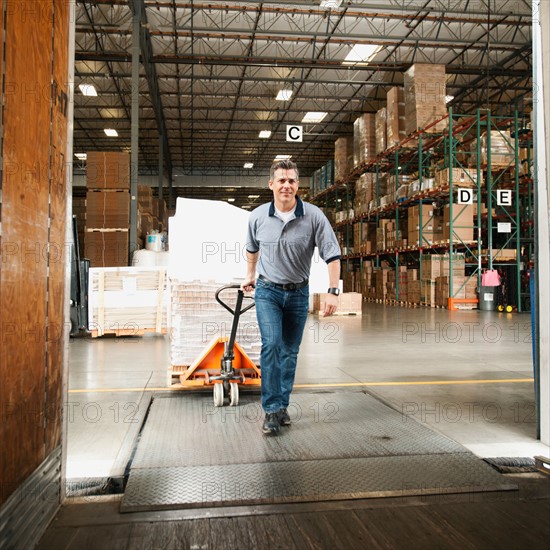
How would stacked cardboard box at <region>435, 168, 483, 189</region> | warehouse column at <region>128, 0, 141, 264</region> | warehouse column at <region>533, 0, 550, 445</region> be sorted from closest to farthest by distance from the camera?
warehouse column at <region>533, 0, 550, 445</region>, warehouse column at <region>128, 0, 141, 264</region>, stacked cardboard box at <region>435, 168, 483, 189</region>

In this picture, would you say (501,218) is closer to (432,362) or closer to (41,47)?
(432,362)

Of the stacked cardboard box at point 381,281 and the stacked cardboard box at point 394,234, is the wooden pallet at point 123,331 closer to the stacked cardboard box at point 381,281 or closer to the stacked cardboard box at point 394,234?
the stacked cardboard box at point 394,234

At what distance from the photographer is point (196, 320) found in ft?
15.8

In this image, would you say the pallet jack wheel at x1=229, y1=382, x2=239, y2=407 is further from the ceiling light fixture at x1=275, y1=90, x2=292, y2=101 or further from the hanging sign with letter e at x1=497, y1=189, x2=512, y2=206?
the ceiling light fixture at x1=275, y1=90, x2=292, y2=101

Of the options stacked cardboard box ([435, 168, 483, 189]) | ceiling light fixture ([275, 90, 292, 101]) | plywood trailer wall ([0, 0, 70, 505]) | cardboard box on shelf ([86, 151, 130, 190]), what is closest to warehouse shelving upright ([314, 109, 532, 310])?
stacked cardboard box ([435, 168, 483, 189])

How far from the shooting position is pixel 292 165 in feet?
11.5

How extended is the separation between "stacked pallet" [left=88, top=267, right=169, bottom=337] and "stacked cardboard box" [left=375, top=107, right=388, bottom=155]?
442 inches

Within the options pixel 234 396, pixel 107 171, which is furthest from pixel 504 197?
pixel 234 396

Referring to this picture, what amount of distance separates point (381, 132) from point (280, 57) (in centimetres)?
419

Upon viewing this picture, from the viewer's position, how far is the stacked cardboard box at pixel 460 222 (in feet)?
48.0

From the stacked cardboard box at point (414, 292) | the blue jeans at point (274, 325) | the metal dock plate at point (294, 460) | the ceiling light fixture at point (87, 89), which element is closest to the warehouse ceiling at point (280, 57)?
the ceiling light fixture at point (87, 89)

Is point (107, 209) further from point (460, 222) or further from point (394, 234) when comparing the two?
point (394, 234)

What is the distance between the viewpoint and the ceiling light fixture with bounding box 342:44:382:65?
16669 mm

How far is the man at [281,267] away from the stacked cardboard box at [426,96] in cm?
1268
